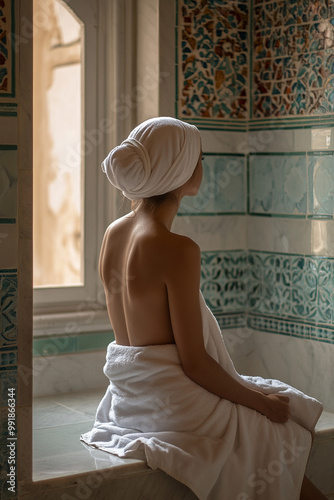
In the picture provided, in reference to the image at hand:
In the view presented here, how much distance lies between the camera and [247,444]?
7.35 ft

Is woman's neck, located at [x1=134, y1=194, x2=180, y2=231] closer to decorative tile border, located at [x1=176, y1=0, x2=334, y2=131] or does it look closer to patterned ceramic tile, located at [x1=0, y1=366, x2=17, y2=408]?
patterned ceramic tile, located at [x1=0, y1=366, x2=17, y2=408]

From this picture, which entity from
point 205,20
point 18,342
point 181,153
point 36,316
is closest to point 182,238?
point 181,153

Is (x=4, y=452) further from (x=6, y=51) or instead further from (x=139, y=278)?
(x=6, y=51)

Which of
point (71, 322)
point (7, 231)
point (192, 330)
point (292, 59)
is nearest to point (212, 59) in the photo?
point (292, 59)

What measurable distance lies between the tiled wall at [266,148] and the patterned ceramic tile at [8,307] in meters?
1.18

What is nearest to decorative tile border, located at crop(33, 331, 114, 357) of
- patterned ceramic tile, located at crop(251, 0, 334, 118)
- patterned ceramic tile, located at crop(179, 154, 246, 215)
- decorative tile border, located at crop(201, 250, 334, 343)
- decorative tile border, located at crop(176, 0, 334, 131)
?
decorative tile border, located at crop(201, 250, 334, 343)

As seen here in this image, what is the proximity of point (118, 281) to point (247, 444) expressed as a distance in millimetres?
590

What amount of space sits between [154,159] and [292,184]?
89 centimetres

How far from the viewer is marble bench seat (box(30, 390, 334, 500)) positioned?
7.02ft

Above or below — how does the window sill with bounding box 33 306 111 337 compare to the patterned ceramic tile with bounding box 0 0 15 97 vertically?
below

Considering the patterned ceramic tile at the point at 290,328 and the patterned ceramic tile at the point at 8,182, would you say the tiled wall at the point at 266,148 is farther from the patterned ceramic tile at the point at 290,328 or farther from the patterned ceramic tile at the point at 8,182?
the patterned ceramic tile at the point at 8,182

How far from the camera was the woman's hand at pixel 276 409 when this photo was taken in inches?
92.3

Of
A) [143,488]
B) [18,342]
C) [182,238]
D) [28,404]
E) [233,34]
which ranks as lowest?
[143,488]

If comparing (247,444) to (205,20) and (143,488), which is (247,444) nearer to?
(143,488)
